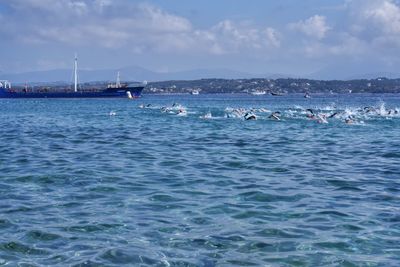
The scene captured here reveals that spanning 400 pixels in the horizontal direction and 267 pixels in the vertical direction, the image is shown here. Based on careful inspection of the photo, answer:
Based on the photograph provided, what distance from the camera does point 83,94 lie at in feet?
499

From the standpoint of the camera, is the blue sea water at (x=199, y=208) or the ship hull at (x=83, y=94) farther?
the ship hull at (x=83, y=94)

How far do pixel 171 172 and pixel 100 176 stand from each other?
2.28 m

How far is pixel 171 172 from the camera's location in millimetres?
17359

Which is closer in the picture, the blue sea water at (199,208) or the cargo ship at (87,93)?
the blue sea water at (199,208)

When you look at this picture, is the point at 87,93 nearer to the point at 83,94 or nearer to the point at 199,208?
the point at 83,94

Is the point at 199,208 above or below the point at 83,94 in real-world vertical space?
below

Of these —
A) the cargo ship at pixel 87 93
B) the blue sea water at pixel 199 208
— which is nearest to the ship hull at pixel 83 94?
the cargo ship at pixel 87 93

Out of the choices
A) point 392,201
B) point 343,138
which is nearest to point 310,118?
point 343,138

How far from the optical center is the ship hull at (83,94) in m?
149

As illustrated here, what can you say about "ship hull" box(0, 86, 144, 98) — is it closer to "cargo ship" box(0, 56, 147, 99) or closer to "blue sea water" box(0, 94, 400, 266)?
"cargo ship" box(0, 56, 147, 99)

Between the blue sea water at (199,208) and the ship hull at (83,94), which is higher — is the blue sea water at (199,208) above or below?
below

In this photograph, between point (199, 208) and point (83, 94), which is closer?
point (199, 208)

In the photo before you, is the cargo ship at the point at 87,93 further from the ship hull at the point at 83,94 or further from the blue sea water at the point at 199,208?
the blue sea water at the point at 199,208

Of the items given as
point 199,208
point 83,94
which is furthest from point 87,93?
point 199,208
